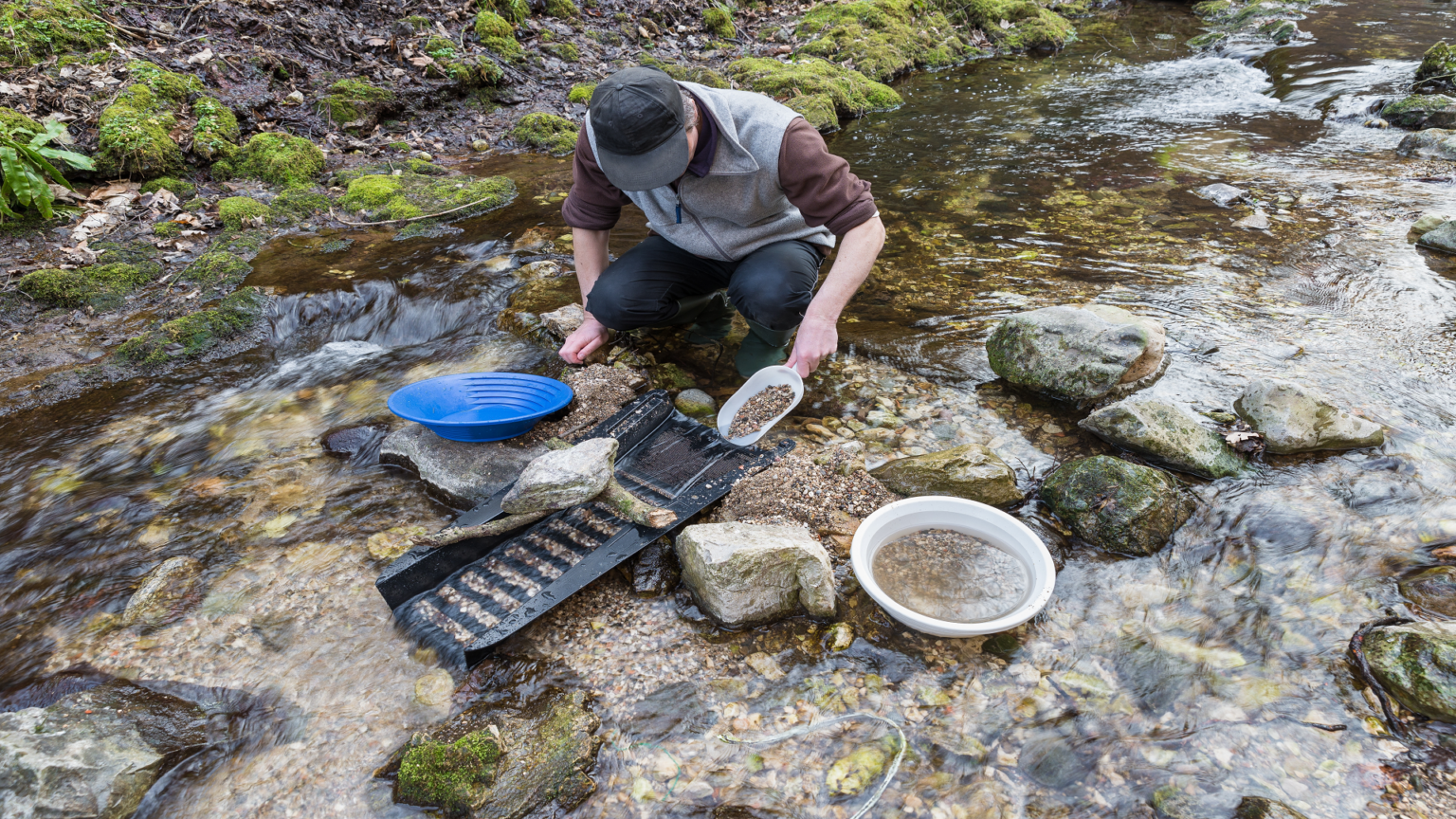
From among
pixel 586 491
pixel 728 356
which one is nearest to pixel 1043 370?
pixel 728 356

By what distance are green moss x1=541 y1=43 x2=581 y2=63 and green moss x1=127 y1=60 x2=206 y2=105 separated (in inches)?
145

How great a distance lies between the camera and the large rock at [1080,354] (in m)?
3.08

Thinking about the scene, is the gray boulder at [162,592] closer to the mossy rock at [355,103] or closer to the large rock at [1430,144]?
the mossy rock at [355,103]

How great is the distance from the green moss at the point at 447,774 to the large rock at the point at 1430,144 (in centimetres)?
827

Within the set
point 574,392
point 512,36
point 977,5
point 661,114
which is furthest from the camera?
point 977,5

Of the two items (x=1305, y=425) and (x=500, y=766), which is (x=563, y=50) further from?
(x=500, y=766)

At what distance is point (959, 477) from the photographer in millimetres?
2631

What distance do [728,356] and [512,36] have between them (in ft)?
21.1

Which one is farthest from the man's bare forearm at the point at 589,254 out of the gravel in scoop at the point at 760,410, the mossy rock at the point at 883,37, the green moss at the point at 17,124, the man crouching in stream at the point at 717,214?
the mossy rock at the point at 883,37

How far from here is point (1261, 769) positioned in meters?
1.77

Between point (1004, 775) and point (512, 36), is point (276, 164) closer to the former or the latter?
point (512, 36)

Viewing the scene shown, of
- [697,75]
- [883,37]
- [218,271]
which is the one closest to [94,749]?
[218,271]

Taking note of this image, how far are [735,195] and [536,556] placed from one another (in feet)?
5.57

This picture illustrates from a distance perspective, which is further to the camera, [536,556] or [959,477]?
[959,477]
